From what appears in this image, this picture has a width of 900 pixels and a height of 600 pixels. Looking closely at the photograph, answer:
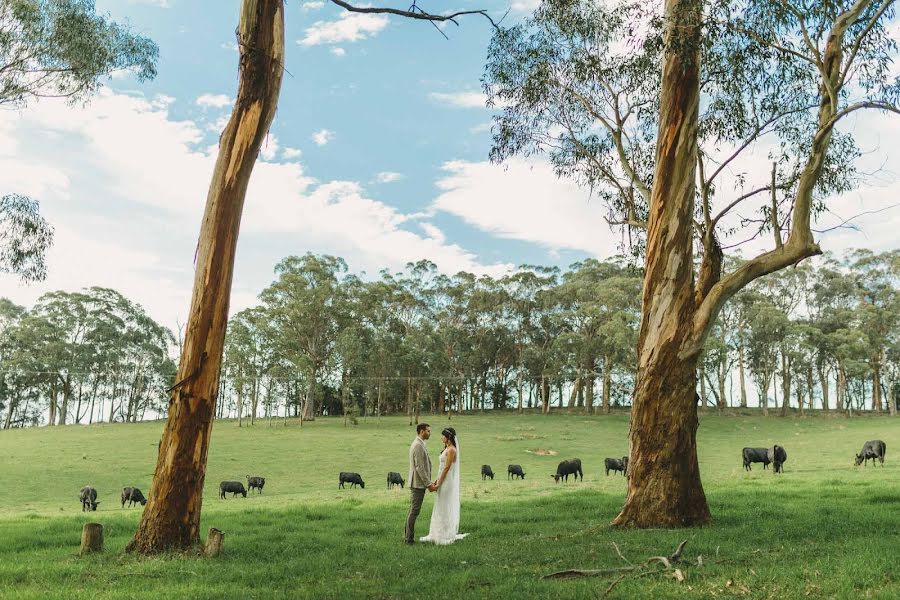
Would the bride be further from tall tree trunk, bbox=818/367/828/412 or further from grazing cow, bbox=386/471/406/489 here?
tall tree trunk, bbox=818/367/828/412

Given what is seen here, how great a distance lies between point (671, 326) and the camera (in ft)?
33.0

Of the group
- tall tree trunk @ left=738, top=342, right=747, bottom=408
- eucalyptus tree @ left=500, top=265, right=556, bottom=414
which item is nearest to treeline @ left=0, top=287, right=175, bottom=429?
eucalyptus tree @ left=500, top=265, right=556, bottom=414

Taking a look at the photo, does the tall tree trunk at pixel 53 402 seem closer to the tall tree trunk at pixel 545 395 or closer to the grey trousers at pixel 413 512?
the tall tree trunk at pixel 545 395

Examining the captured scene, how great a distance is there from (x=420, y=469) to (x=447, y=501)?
60 cm

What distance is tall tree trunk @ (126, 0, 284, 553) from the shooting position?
329 inches

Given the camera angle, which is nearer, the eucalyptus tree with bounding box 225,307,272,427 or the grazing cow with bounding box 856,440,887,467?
the grazing cow with bounding box 856,440,887,467

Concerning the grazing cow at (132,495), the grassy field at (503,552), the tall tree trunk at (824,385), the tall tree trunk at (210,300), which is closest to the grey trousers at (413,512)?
the grassy field at (503,552)

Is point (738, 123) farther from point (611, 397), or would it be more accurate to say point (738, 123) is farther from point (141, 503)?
point (611, 397)

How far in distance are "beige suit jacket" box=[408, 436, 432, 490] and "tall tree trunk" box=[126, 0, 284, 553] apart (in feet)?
8.58

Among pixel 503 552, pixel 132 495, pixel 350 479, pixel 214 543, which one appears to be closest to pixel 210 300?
pixel 214 543

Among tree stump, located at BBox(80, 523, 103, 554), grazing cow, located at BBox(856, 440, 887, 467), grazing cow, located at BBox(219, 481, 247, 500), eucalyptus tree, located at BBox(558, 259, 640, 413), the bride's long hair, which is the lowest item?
grazing cow, located at BBox(219, 481, 247, 500)

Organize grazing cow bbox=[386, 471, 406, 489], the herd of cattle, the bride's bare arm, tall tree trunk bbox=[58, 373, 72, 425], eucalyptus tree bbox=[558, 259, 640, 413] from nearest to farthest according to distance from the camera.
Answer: the bride's bare arm → the herd of cattle → grazing cow bbox=[386, 471, 406, 489] → eucalyptus tree bbox=[558, 259, 640, 413] → tall tree trunk bbox=[58, 373, 72, 425]

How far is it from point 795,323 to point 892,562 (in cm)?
5495

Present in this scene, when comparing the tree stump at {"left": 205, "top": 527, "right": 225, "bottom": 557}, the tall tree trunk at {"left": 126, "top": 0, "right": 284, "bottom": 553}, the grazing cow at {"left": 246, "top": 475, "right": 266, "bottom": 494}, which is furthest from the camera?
the grazing cow at {"left": 246, "top": 475, "right": 266, "bottom": 494}
